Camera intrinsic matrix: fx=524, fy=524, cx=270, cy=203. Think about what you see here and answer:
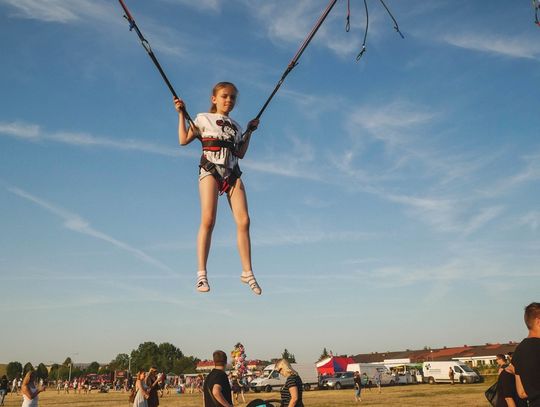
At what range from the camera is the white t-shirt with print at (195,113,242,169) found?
5.23 m

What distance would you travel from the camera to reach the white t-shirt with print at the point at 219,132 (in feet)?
17.2

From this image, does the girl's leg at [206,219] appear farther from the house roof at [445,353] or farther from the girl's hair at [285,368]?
the house roof at [445,353]

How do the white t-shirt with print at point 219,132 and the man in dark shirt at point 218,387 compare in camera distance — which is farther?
the man in dark shirt at point 218,387

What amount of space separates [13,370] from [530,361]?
6674 inches

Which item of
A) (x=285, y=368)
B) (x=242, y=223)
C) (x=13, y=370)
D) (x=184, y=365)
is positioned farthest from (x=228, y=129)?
(x=184, y=365)

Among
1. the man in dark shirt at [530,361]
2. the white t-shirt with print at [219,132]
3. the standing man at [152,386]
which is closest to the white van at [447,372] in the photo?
the standing man at [152,386]

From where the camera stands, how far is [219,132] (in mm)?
5305

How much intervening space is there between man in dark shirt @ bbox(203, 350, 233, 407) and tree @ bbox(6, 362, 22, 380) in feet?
525

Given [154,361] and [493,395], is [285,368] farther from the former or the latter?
[154,361]

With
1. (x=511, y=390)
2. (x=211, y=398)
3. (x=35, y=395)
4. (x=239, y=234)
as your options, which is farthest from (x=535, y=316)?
(x=35, y=395)

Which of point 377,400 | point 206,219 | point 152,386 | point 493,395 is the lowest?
point 377,400

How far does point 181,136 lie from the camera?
5250mm

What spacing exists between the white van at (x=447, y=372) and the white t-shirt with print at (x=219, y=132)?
5219 centimetres

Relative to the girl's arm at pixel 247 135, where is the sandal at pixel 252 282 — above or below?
below
